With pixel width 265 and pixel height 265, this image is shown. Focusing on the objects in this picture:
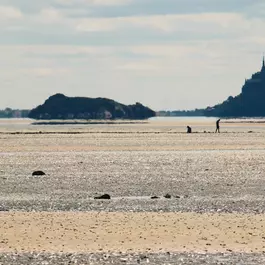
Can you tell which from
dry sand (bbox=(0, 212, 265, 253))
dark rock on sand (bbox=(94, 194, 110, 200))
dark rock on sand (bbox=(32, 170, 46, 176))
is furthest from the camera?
dark rock on sand (bbox=(32, 170, 46, 176))

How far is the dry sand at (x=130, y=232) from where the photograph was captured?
16.0 m

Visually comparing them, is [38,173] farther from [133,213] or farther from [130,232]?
[130,232]

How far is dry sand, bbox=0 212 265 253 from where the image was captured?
15961 millimetres

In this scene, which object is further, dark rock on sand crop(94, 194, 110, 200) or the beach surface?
dark rock on sand crop(94, 194, 110, 200)

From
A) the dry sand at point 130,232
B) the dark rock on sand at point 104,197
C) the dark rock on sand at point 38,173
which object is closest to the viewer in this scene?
the dry sand at point 130,232

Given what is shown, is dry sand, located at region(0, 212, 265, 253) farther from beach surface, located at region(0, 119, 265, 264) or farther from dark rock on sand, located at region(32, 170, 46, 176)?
dark rock on sand, located at region(32, 170, 46, 176)

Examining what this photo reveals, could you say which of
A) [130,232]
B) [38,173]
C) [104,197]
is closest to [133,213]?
[130,232]

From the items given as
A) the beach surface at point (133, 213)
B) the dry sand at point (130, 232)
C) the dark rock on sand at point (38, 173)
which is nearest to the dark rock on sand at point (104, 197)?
the beach surface at point (133, 213)

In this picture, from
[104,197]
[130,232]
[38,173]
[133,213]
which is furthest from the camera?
[38,173]

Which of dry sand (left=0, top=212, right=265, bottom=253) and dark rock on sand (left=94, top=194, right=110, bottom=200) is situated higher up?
dry sand (left=0, top=212, right=265, bottom=253)

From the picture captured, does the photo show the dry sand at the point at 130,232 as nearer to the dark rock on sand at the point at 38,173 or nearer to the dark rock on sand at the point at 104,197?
the dark rock on sand at the point at 104,197

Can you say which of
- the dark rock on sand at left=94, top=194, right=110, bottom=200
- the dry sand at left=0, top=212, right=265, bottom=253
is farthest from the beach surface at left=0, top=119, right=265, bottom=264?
the dark rock on sand at left=94, top=194, right=110, bottom=200

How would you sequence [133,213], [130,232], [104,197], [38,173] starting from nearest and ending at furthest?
1. [130,232]
2. [133,213]
3. [104,197]
4. [38,173]

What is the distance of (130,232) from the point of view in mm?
17719
